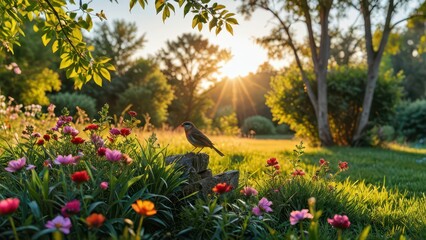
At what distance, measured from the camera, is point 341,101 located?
15016 mm

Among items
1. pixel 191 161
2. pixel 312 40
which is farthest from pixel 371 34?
pixel 191 161

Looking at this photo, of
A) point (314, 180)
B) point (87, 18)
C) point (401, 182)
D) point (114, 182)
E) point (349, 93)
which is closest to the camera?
point (114, 182)

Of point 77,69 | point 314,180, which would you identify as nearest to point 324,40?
point 314,180

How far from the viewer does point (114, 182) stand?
2.79m

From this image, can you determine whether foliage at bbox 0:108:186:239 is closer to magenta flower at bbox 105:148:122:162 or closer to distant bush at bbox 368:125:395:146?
magenta flower at bbox 105:148:122:162

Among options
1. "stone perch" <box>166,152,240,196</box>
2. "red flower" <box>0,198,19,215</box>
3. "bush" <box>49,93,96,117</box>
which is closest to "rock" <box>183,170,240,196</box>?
"stone perch" <box>166,152,240,196</box>

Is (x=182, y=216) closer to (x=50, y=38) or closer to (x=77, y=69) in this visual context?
(x=77, y=69)

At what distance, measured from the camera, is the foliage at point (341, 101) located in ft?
49.3

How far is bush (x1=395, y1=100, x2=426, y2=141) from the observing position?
1043 inches

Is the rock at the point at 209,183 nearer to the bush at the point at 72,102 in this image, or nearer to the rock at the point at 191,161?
the rock at the point at 191,161

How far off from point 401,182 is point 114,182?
5383 mm

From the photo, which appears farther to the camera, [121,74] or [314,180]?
[121,74]

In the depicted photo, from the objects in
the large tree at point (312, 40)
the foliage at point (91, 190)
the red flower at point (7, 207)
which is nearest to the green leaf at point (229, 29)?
the foliage at point (91, 190)

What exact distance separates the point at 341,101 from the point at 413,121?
14.8m
